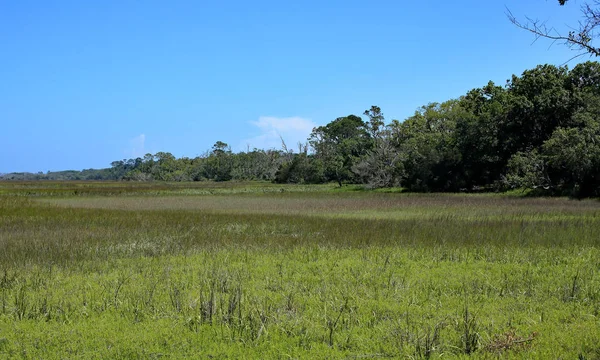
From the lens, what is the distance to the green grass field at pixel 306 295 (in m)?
5.18

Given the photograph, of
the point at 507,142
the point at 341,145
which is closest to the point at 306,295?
the point at 507,142

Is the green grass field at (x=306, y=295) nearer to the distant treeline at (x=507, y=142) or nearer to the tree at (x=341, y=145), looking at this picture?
the distant treeline at (x=507, y=142)

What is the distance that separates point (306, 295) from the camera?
7055 millimetres

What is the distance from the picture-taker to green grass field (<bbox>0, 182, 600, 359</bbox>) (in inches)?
204

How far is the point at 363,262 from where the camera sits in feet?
30.9

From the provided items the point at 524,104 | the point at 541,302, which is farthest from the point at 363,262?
the point at 524,104

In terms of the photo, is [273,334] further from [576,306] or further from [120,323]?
[576,306]

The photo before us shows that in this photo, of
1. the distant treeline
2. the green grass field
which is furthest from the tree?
the green grass field

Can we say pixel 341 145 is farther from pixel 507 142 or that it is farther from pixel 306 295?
pixel 306 295

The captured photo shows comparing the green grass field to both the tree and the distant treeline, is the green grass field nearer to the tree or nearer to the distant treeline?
the distant treeline

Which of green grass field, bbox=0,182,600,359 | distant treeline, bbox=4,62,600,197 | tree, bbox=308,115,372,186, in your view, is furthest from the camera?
tree, bbox=308,115,372,186

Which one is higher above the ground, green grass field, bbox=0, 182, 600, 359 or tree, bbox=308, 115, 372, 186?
tree, bbox=308, 115, 372, 186

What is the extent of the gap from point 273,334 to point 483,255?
6.19 metres

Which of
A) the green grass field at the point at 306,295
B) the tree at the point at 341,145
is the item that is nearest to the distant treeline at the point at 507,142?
the tree at the point at 341,145
